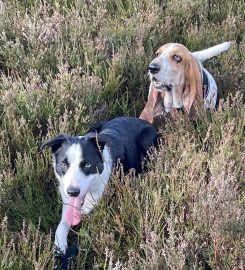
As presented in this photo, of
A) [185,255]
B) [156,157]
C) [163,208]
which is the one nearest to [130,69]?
[156,157]

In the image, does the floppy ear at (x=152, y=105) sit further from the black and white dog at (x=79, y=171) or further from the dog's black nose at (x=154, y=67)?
the black and white dog at (x=79, y=171)

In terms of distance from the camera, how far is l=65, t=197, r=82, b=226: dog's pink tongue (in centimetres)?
359

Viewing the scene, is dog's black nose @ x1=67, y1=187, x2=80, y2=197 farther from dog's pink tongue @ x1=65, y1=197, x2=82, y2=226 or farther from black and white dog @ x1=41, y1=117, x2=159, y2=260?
dog's pink tongue @ x1=65, y1=197, x2=82, y2=226

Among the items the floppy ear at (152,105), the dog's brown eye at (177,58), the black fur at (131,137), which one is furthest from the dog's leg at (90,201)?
the dog's brown eye at (177,58)

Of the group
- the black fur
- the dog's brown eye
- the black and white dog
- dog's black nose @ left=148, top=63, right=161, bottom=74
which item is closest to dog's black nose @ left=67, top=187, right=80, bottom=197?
the black and white dog

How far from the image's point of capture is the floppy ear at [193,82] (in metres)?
4.75

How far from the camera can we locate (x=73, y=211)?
11.9 feet

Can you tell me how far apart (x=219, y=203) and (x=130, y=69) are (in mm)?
2556

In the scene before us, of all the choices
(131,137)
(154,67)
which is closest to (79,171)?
(131,137)

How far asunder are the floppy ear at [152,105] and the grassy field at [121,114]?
230 millimetres

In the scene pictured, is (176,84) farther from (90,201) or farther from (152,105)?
(90,201)

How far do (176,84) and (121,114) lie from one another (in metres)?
0.65

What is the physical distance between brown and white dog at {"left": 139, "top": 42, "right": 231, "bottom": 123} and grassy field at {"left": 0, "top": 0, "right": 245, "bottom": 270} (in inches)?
9.3

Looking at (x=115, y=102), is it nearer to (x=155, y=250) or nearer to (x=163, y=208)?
(x=163, y=208)
